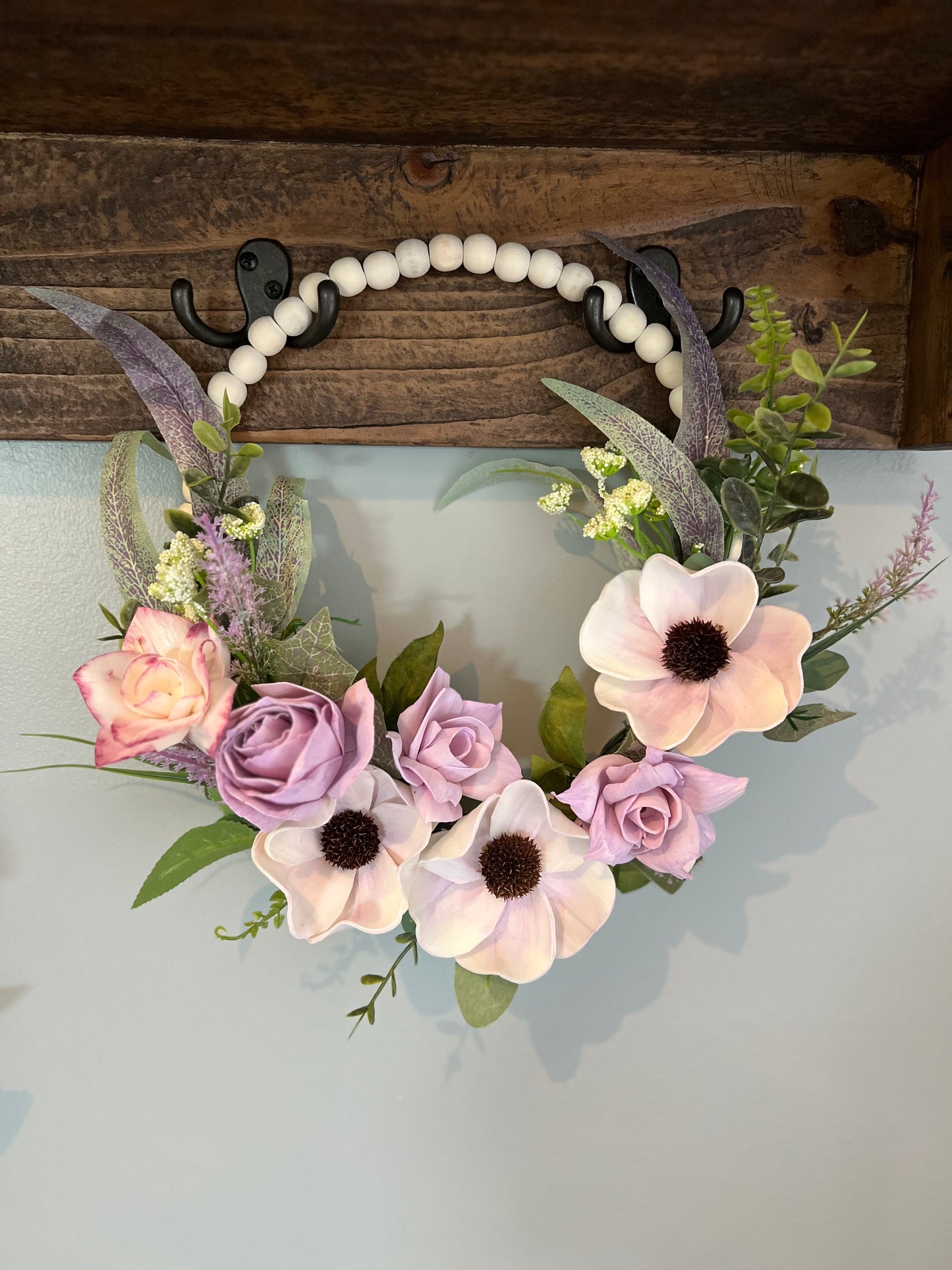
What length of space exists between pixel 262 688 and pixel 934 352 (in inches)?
19.4

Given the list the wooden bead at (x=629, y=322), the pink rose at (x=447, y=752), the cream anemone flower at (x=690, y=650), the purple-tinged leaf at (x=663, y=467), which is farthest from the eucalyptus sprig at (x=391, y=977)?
the wooden bead at (x=629, y=322)

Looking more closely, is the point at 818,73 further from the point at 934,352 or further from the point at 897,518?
the point at 897,518

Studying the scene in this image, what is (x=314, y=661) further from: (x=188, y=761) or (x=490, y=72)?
(x=490, y=72)

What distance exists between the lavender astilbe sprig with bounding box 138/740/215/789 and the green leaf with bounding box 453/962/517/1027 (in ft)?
0.73

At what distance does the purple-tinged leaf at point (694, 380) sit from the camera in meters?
0.49

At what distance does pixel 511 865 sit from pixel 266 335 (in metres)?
0.39

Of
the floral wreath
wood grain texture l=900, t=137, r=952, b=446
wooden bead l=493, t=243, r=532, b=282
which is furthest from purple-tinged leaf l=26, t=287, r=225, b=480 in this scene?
wood grain texture l=900, t=137, r=952, b=446

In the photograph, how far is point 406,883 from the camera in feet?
1.69

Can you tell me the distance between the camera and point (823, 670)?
525 millimetres

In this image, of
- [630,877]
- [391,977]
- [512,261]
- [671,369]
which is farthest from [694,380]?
[391,977]

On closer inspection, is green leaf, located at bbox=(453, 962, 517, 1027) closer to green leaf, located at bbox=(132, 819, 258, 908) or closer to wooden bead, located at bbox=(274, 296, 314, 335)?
green leaf, located at bbox=(132, 819, 258, 908)

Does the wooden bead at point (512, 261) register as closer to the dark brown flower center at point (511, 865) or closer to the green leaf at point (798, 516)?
the green leaf at point (798, 516)

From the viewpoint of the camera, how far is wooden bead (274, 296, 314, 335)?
0.52 metres

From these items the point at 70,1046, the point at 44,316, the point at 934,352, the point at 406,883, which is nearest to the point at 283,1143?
the point at 70,1046
